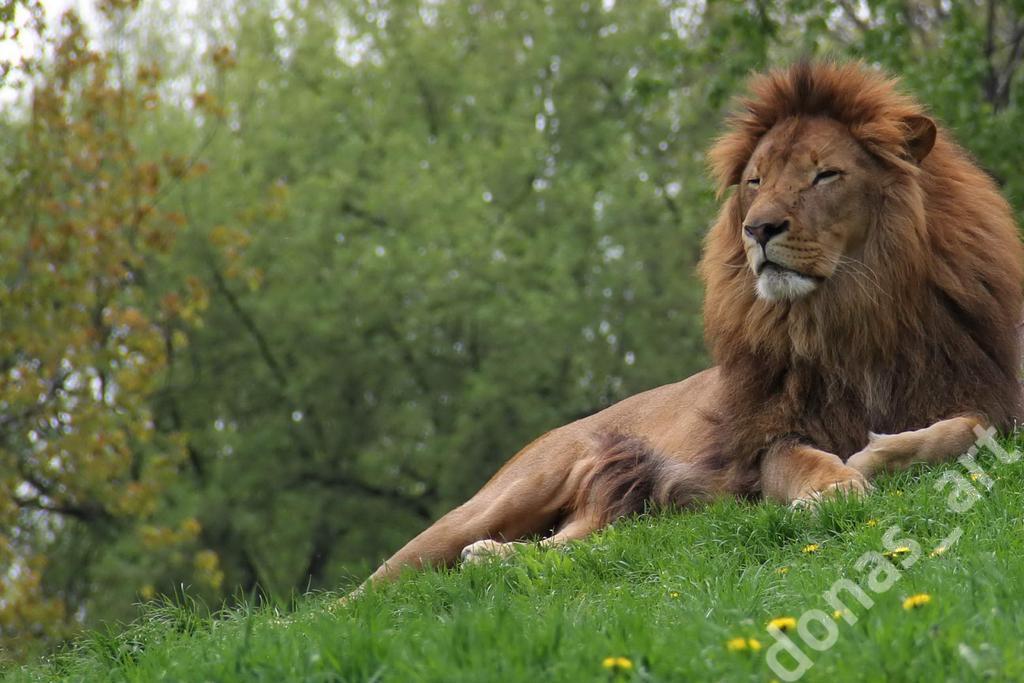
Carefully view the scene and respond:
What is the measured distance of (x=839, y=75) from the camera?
7.54 meters

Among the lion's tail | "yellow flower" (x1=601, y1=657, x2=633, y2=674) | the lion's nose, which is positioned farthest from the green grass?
the lion's nose

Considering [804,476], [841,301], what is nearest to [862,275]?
[841,301]

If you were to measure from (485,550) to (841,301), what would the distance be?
83.6 inches

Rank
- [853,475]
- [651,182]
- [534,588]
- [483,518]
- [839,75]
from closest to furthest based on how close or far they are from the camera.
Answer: [534,588]
[853,475]
[839,75]
[483,518]
[651,182]

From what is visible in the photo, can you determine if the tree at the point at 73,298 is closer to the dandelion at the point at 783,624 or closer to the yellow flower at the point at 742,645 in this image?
the dandelion at the point at 783,624

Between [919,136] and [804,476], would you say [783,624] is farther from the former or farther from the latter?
[919,136]

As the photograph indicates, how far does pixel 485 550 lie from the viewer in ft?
24.0

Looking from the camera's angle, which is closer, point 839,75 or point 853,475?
point 853,475

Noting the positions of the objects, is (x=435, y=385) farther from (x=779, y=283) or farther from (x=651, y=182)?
(x=779, y=283)

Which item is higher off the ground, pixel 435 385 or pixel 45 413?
pixel 45 413

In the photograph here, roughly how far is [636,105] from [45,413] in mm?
15844

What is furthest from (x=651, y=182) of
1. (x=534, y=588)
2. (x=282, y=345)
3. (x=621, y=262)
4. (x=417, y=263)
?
(x=534, y=588)

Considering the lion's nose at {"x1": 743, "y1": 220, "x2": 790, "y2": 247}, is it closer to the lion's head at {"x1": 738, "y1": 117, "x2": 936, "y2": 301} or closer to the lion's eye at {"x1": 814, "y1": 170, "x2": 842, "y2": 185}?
the lion's head at {"x1": 738, "y1": 117, "x2": 936, "y2": 301}

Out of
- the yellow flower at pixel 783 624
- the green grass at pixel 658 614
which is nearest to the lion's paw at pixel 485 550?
the green grass at pixel 658 614
